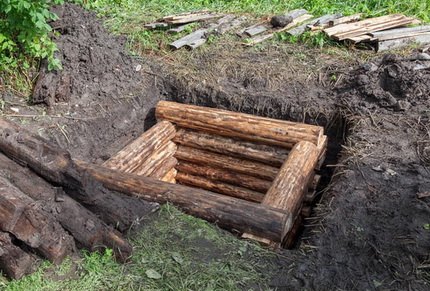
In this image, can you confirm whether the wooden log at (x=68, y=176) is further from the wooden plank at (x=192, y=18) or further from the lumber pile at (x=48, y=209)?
the wooden plank at (x=192, y=18)

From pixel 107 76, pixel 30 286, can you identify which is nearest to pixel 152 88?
pixel 107 76

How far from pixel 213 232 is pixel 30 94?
11.8 feet

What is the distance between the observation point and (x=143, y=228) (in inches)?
146

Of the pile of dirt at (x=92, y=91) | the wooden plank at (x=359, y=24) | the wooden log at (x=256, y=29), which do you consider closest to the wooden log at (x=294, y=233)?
the pile of dirt at (x=92, y=91)

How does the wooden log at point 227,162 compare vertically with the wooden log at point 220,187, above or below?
above

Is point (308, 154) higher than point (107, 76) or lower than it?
lower

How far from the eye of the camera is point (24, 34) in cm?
542

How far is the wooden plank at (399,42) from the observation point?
6.75 m

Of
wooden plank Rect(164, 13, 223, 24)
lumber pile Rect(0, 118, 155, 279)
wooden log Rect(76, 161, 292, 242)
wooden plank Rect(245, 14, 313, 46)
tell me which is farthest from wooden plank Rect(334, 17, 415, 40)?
lumber pile Rect(0, 118, 155, 279)

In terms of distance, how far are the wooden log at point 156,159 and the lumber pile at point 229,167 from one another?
0.05 feet

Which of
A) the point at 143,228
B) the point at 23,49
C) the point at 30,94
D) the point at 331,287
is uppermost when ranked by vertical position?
the point at 23,49

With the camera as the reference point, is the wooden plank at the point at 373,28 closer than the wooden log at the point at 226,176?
No

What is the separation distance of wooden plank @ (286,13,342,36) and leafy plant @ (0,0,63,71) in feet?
12.7

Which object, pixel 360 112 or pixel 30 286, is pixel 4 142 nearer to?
pixel 30 286
